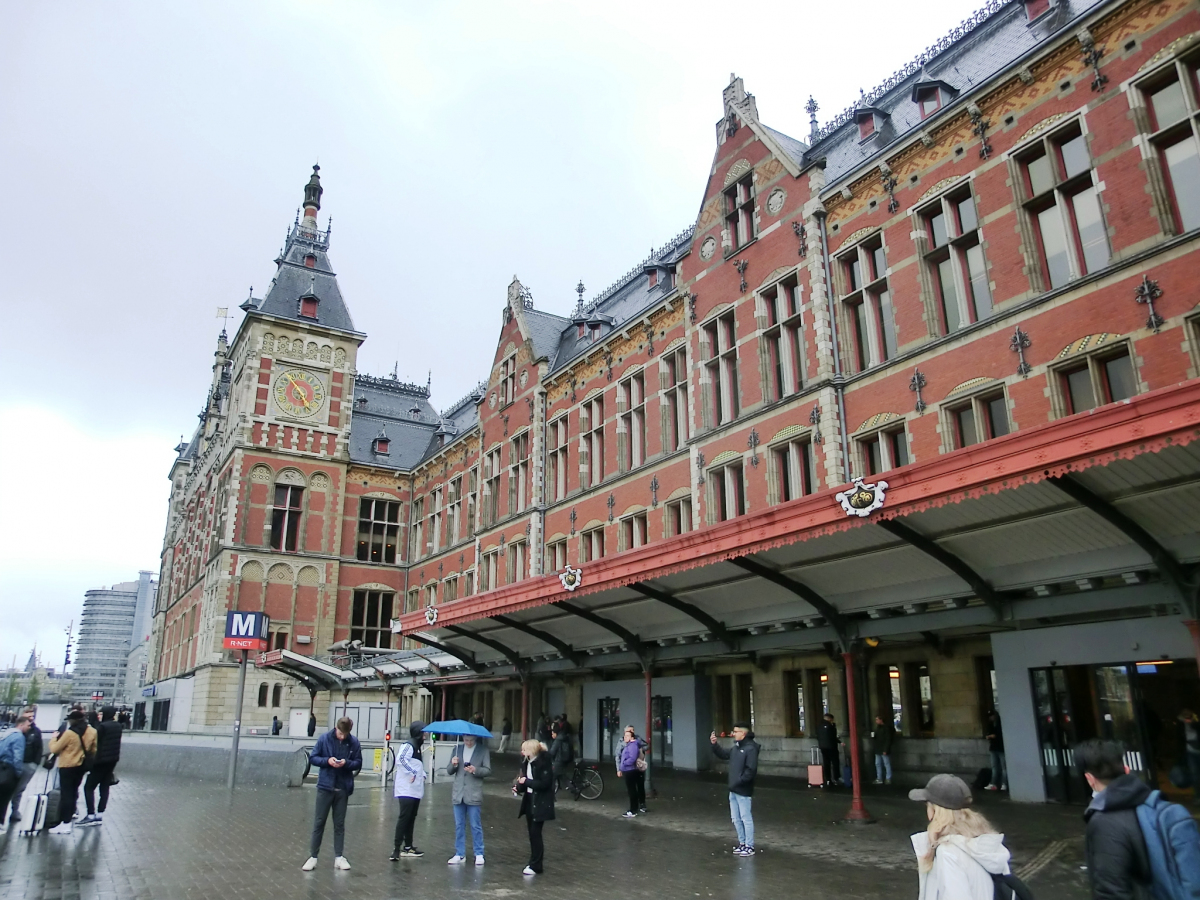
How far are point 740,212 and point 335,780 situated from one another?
62.8ft

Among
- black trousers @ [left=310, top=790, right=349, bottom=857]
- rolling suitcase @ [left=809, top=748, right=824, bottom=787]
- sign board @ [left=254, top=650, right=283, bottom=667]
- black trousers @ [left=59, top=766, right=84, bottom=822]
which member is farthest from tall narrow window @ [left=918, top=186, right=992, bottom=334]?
sign board @ [left=254, top=650, right=283, bottom=667]

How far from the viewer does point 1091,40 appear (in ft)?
54.6

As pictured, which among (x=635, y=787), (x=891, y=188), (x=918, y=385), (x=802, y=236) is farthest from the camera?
(x=802, y=236)

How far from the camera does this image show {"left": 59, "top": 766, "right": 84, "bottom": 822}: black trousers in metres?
13.4

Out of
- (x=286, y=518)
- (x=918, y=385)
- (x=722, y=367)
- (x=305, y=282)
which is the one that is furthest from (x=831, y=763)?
(x=305, y=282)

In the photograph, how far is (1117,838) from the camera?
4371 mm

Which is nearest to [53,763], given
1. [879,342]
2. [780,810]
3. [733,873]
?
[733,873]

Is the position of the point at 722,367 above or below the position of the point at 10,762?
above

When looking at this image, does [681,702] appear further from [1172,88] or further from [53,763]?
[1172,88]

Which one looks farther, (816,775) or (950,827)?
(816,775)

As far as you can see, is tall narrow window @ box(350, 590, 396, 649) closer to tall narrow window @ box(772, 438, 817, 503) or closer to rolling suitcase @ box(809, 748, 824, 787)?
tall narrow window @ box(772, 438, 817, 503)

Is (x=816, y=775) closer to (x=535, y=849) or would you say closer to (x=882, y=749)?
(x=882, y=749)

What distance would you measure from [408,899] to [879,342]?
1614 centimetres

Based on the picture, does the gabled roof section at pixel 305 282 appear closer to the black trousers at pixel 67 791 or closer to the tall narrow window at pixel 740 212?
the tall narrow window at pixel 740 212
